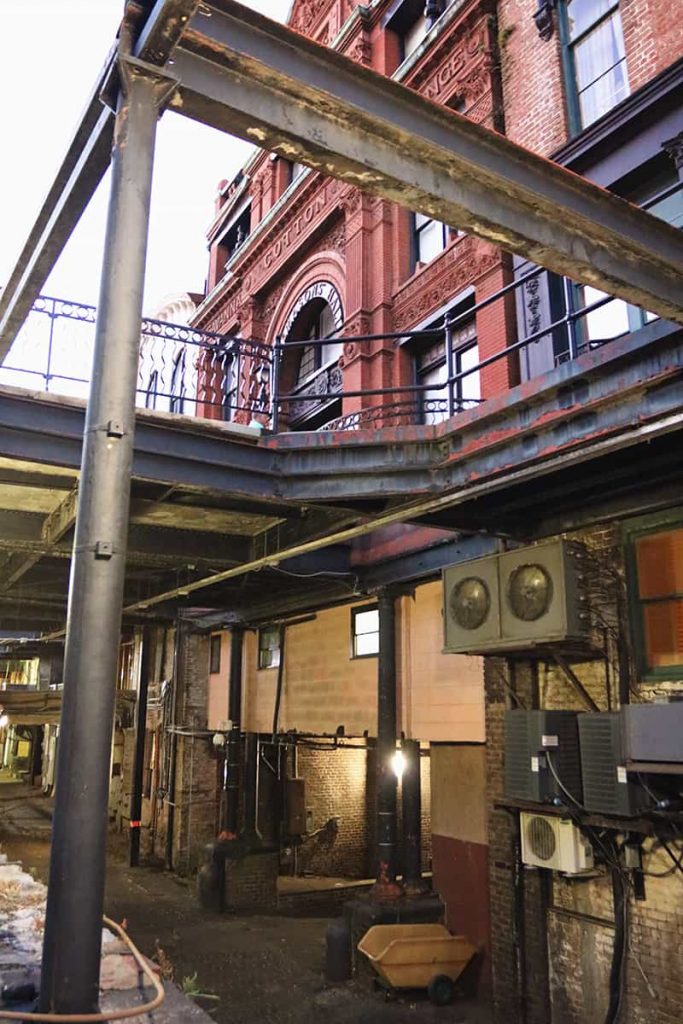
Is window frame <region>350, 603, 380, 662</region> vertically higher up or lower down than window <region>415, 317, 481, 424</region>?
lower down

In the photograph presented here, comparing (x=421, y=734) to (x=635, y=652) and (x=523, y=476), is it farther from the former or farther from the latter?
(x=523, y=476)

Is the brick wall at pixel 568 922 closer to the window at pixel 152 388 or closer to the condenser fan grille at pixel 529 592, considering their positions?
the condenser fan grille at pixel 529 592

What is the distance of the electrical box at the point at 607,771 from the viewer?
717 centimetres

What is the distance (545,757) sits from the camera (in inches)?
312

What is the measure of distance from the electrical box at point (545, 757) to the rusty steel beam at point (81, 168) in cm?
612

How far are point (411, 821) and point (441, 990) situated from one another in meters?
2.57

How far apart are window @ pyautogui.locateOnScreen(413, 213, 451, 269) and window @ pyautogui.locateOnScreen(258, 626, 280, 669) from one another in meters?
8.00

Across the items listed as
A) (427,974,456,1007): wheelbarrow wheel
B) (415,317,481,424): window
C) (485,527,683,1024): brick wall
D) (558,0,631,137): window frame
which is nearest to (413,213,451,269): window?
(415,317,481,424): window

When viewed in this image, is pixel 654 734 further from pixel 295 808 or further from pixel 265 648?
pixel 295 808

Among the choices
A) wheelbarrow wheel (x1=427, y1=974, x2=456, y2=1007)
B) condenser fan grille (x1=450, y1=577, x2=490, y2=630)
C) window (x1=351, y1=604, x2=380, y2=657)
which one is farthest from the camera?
window (x1=351, y1=604, x2=380, y2=657)

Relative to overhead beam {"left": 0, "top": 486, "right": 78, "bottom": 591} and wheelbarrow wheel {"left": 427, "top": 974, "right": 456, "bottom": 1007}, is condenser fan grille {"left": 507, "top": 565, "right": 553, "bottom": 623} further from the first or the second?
wheelbarrow wheel {"left": 427, "top": 974, "right": 456, "bottom": 1007}

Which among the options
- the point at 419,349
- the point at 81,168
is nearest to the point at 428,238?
the point at 419,349

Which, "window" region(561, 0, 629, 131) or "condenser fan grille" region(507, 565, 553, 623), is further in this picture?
"window" region(561, 0, 629, 131)

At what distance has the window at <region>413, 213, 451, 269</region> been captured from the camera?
13087mm
